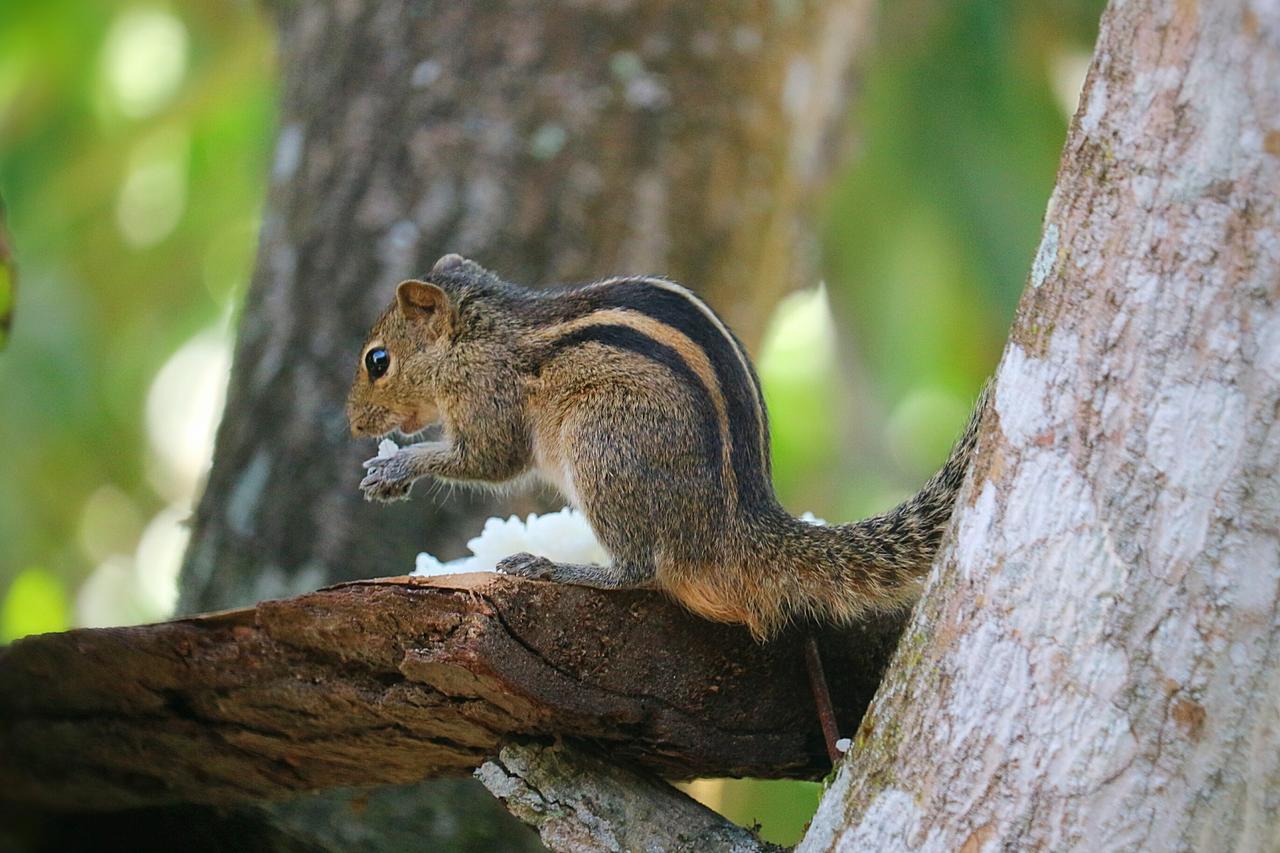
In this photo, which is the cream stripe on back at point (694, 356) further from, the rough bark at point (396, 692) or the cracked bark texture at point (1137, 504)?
the cracked bark texture at point (1137, 504)

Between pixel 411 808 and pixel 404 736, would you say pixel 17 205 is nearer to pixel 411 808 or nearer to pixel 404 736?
pixel 411 808

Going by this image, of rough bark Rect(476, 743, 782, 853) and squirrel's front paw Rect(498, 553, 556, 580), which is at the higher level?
squirrel's front paw Rect(498, 553, 556, 580)

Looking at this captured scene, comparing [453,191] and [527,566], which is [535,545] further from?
[453,191]

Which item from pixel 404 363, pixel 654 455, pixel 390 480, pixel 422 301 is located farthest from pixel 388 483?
pixel 654 455

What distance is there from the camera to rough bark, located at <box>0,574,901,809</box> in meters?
2.37

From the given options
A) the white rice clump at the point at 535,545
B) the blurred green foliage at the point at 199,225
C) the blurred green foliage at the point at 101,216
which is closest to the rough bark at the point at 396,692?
the white rice clump at the point at 535,545

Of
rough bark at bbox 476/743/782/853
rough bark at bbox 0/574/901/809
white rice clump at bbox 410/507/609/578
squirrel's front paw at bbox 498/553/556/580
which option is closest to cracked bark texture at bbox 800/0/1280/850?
rough bark at bbox 476/743/782/853

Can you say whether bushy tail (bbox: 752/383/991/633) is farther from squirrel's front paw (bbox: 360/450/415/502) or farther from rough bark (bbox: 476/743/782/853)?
squirrel's front paw (bbox: 360/450/415/502)

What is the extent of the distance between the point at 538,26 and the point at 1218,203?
348cm

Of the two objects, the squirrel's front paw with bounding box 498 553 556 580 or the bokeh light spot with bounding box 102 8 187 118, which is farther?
the bokeh light spot with bounding box 102 8 187 118

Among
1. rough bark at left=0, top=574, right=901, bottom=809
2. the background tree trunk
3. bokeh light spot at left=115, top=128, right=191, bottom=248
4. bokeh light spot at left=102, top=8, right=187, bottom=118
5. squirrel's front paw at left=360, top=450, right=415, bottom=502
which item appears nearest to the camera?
rough bark at left=0, top=574, right=901, bottom=809

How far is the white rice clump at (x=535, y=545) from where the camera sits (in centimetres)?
309

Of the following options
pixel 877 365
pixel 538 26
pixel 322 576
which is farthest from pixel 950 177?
pixel 322 576

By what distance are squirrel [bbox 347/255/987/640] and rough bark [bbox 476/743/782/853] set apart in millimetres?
353
